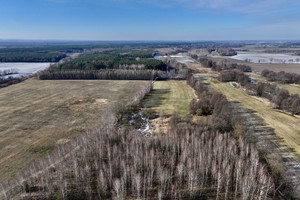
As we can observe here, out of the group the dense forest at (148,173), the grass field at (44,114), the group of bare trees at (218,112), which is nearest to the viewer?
the dense forest at (148,173)

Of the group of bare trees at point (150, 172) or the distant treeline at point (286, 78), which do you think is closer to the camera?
the group of bare trees at point (150, 172)

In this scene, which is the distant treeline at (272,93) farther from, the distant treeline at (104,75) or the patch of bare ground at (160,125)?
the distant treeline at (104,75)

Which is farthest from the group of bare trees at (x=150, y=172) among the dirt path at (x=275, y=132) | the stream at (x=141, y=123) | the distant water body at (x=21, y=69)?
the distant water body at (x=21, y=69)

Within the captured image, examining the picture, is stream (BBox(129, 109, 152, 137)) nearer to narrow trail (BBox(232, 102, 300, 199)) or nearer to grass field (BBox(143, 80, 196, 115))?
grass field (BBox(143, 80, 196, 115))

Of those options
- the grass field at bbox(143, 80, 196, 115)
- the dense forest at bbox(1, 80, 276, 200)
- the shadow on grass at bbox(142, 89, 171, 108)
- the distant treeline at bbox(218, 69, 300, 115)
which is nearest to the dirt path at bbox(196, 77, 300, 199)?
the distant treeline at bbox(218, 69, 300, 115)

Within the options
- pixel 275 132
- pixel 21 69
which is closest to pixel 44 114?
pixel 275 132
